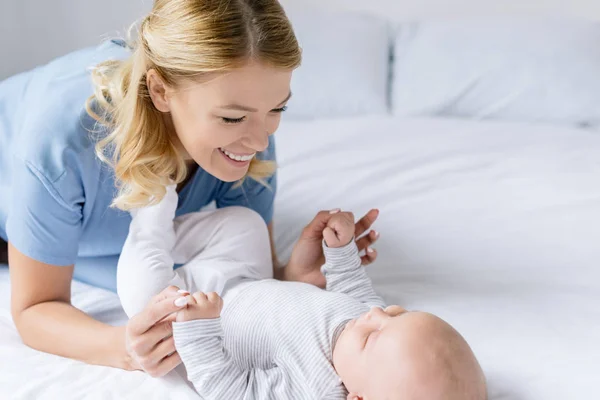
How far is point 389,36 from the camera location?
267cm

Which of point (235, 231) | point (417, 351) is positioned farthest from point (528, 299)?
point (235, 231)

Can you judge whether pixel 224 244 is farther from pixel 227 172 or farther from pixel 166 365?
pixel 166 365

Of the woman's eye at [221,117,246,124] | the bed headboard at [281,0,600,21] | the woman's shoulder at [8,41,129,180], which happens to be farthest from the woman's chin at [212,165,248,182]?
the bed headboard at [281,0,600,21]

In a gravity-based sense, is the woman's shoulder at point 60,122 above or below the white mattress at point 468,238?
above

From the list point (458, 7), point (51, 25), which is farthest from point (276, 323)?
point (458, 7)

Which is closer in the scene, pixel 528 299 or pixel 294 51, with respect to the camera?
pixel 294 51

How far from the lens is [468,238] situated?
1717 mm

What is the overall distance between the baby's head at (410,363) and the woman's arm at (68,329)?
0.94ft

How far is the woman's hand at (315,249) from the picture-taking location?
4.97 ft

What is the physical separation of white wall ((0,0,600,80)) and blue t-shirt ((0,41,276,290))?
90 centimetres

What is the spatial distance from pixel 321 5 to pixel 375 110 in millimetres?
542

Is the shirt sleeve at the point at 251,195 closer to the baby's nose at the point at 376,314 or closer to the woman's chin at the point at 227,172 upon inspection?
the woman's chin at the point at 227,172

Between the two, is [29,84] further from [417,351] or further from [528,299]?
[528,299]

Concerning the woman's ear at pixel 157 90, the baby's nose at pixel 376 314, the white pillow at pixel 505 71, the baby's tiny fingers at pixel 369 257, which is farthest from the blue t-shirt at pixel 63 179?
the white pillow at pixel 505 71
